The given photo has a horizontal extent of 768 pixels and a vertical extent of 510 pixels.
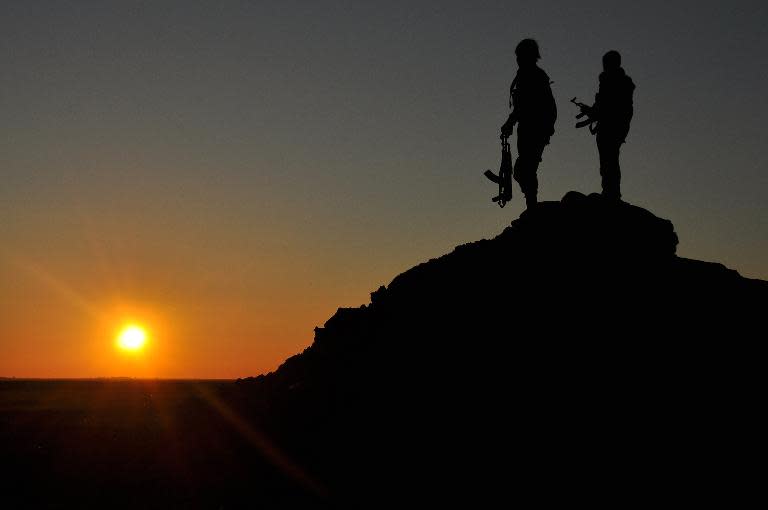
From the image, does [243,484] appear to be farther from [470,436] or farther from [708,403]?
[708,403]

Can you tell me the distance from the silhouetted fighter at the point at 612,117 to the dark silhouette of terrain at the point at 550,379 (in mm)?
1136

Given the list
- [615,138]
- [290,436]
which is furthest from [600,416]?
[615,138]

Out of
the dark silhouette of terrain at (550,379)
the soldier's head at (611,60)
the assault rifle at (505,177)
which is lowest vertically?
the dark silhouette of terrain at (550,379)

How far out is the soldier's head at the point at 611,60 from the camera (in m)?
15.0

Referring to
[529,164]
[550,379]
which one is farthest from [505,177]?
[550,379]

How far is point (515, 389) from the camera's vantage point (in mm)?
11234

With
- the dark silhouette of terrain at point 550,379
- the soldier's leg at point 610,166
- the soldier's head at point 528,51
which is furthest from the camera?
the soldier's leg at point 610,166

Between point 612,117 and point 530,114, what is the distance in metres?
1.83

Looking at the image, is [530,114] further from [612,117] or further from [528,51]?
[612,117]

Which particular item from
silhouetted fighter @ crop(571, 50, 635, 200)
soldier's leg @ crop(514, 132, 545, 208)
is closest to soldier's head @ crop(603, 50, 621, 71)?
silhouetted fighter @ crop(571, 50, 635, 200)

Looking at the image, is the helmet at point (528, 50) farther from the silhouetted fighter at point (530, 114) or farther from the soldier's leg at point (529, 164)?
the soldier's leg at point (529, 164)

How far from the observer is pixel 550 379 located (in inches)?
444

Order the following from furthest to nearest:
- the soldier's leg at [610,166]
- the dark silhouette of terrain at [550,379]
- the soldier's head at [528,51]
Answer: the soldier's leg at [610,166] < the soldier's head at [528,51] < the dark silhouette of terrain at [550,379]

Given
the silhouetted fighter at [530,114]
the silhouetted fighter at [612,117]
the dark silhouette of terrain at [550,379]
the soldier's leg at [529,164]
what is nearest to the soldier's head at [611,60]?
the silhouetted fighter at [612,117]
